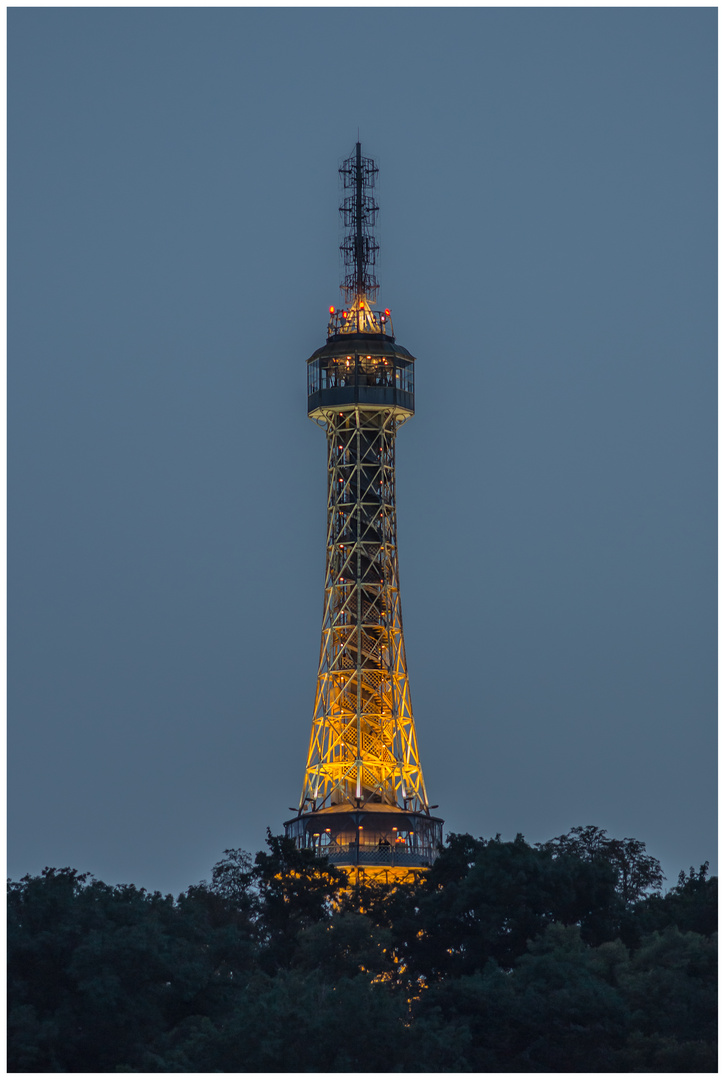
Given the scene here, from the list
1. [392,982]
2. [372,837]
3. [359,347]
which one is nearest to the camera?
[392,982]

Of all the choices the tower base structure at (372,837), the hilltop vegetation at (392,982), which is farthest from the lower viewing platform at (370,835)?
the hilltop vegetation at (392,982)

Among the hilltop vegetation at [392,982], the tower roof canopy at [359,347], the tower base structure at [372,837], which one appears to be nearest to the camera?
the hilltop vegetation at [392,982]

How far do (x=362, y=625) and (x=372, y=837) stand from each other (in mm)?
9727

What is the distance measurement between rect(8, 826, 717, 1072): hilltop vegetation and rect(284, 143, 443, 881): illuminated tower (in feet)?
66.1

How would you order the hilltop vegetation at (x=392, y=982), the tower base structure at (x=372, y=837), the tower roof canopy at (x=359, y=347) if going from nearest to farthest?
the hilltop vegetation at (x=392, y=982)
the tower base structure at (x=372, y=837)
the tower roof canopy at (x=359, y=347)

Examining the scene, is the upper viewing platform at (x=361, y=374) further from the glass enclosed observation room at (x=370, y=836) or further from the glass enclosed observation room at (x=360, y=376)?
the glass enclosed observation room at (x=370, y=836)

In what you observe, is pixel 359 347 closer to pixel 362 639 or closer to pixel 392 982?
pixel 362 639

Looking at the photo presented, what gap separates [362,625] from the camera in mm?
92562

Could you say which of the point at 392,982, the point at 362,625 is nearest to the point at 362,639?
the point at 362,625

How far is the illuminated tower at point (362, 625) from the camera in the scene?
89875mm

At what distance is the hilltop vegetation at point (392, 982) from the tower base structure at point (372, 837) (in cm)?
1758

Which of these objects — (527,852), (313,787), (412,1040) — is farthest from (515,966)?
(313,787)

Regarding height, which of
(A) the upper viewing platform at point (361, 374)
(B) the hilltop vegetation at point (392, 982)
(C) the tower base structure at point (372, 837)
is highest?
(A) the upper viewing platform at point (361, 374)

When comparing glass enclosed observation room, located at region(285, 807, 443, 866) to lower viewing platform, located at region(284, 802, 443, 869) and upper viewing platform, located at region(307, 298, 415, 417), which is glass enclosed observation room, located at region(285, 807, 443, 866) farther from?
upper viewing platform, located at region(307, 298, 415, 417)
